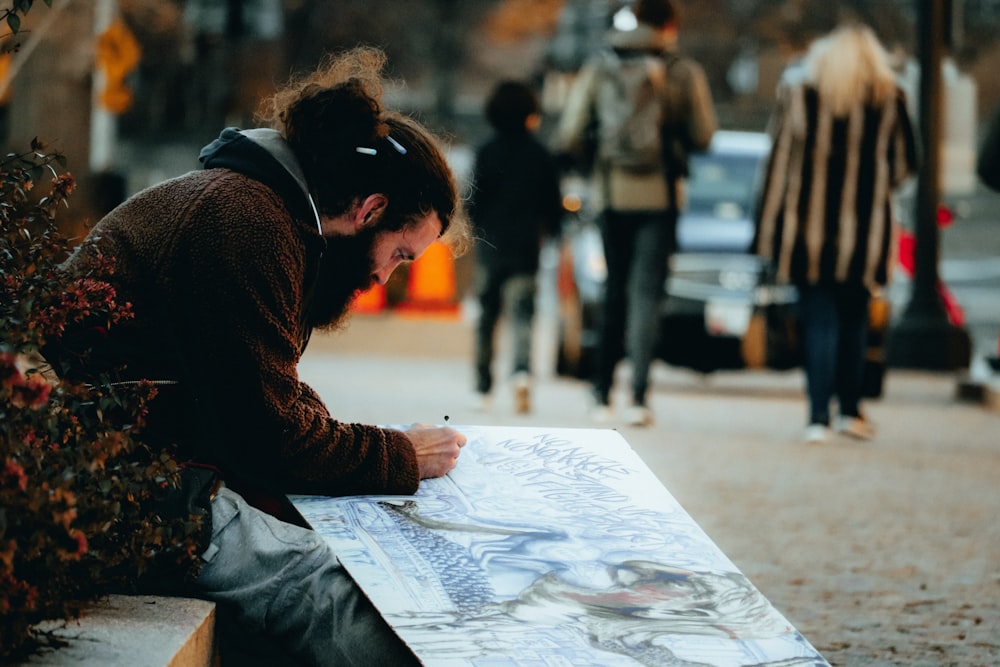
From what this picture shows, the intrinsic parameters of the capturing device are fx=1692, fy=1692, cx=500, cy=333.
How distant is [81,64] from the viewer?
17.2 meters

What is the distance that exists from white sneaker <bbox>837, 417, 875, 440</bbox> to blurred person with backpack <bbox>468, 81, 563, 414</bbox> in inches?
78.7

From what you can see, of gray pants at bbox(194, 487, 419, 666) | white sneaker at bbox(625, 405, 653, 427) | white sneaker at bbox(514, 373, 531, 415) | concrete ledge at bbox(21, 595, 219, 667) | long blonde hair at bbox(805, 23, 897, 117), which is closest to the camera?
concrete ledge at bbox(21, 595, 219, 667)

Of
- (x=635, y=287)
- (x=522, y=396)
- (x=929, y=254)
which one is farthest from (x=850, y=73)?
(x=929, y=254)

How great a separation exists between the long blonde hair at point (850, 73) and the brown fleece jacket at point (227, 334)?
5.71 metres

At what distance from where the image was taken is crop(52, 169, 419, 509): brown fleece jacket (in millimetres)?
2943

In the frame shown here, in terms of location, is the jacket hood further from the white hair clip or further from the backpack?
the backpack

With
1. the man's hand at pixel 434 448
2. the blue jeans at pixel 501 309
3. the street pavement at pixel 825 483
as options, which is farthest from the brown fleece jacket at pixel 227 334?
the blue jeans at pixel 501 309

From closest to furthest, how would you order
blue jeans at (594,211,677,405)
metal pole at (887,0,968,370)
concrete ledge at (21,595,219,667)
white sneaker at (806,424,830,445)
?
concrete ledge at (21,595,219,667), white sneaker at (806,424,830,445), blue jeans at (594,211,677,405), metal pole at (887,0,968,370)

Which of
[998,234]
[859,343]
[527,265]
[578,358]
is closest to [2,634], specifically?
[859,343]

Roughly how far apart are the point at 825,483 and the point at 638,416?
1.90m

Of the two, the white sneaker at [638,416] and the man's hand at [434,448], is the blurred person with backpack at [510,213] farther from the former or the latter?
the man's hand at [434,448]

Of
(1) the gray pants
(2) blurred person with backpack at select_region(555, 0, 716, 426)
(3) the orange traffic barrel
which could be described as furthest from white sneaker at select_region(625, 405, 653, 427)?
(3) the orange traffic barrel

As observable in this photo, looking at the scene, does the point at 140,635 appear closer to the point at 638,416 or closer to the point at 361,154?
the point at 361,154

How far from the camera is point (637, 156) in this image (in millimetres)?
8773
